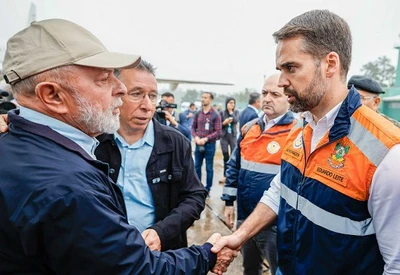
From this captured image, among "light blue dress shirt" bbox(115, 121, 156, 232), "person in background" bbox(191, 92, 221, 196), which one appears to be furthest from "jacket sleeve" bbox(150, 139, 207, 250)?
"person in background" bbox(191, 92, 221, 196)

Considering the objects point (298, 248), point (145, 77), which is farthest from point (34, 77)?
point (298, 248)

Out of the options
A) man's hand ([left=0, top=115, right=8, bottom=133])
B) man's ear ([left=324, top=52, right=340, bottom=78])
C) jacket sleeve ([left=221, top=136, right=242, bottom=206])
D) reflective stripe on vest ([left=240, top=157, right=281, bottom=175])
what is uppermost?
man's ear ([left=324, top=52, right=340, bottom=78])

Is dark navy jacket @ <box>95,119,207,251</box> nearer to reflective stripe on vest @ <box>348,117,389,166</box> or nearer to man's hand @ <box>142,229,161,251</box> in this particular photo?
man's hand @ <box>142,229,161,251</box>

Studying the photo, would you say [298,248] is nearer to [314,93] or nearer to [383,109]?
→ [314,93]

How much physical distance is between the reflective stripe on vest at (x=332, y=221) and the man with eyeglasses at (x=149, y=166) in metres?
0.78

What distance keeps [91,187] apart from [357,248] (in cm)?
113

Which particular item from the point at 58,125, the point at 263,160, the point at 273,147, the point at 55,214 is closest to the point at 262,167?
the point at 263,160

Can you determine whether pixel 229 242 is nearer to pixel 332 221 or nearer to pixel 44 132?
pixel 332 221

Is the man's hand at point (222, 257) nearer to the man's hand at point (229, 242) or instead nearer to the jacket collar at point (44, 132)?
the man's hand at point (229, 242)

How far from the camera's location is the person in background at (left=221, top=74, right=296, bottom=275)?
258 cm

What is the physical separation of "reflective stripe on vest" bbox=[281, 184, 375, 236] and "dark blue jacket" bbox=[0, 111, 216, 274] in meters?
0.81

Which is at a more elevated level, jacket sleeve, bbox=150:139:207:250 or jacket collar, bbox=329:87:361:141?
jacket collar, bbox=329:87:361:141

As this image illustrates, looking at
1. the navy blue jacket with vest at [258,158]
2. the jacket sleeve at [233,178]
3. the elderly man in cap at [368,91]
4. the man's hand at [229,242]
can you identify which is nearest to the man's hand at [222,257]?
the man's hand at [229,242]

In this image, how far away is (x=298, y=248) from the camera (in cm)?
148
